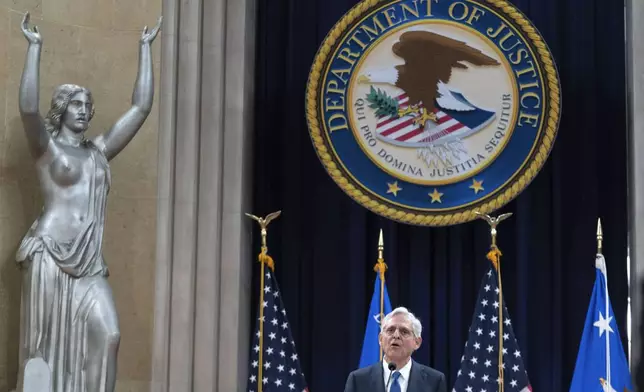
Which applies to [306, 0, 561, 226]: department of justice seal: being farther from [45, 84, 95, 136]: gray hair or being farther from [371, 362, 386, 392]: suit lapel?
[371, 362, 386, 392]: suit lapel

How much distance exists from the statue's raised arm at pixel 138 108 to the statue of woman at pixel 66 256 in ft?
0.78

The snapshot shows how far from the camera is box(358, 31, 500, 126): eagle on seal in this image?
312 inches

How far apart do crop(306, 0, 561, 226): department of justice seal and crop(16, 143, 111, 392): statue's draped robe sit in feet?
6.29

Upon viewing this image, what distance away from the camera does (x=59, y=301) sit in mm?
6594

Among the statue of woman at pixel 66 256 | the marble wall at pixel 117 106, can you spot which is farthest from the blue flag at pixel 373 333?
the statue of woman at pixel 66 256

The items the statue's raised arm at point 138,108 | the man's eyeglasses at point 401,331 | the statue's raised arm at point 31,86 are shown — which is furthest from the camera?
the statue's raised arm at point 138,108

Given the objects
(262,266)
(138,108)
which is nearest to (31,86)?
(138,108)

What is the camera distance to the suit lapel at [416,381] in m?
4.94

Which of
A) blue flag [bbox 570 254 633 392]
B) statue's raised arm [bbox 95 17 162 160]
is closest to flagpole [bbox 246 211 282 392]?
statue's raised arm [bbox 95 17 162 160]

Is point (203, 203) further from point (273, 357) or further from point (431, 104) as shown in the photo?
point (431, 104)

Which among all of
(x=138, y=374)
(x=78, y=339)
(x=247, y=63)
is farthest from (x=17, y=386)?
(x=247, y=63)

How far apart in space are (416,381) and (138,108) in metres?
2.81

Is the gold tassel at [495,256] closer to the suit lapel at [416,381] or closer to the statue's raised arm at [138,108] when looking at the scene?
the statue's raised arm at [138,108]

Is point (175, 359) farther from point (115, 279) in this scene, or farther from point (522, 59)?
point (522, 59)
